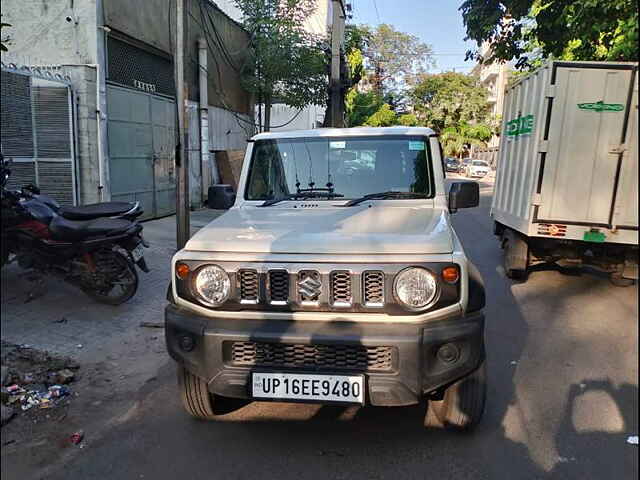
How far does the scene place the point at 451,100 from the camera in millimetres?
41500

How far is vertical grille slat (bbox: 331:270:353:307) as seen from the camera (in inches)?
105

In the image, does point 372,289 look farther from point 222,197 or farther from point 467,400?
point 222,197

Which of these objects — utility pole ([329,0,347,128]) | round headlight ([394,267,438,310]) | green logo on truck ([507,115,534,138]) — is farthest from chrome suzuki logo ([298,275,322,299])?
utility pole ([329,0,347,128])

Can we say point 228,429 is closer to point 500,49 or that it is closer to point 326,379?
point 326,379

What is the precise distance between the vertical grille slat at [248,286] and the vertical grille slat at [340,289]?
1.35ft

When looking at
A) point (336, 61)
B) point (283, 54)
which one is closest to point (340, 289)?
point (336, 61)

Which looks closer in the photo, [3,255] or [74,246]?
[3,255]

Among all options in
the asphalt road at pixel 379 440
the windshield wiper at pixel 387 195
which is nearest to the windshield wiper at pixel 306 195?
the windshield wiper at pixel 387 195

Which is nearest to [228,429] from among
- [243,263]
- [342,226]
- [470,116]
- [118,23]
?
[243,263]

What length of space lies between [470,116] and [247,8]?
31.2m

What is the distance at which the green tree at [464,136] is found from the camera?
4122cm

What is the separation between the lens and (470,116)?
42.0 meters

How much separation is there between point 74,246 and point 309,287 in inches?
68.8

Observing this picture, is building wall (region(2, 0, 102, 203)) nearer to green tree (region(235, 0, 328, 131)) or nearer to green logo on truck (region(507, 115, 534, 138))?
green logo on truck (region(507, 115, 534, 138))
